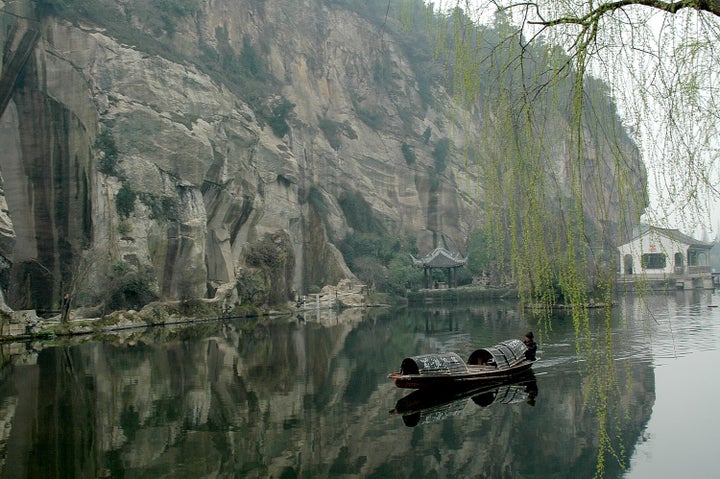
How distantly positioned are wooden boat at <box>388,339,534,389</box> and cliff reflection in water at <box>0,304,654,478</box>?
0.48m

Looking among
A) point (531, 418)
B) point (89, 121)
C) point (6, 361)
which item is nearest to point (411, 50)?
point (89, 121)

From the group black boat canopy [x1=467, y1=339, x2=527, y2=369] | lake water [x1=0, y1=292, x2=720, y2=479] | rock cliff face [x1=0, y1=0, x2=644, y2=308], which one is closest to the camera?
lake water [x1=0, y1=292, x2=720, y2=479]

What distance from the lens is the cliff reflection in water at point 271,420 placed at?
8.62 m

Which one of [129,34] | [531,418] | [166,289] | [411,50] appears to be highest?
[411,50]

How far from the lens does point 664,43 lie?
16.9ft

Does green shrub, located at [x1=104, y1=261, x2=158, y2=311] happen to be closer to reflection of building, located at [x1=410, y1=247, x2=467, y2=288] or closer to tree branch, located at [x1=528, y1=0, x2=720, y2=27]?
reflection of building, located at [x1=410, y1=247, x2=467, y2=288]

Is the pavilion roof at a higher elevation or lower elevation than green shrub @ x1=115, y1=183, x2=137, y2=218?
lower

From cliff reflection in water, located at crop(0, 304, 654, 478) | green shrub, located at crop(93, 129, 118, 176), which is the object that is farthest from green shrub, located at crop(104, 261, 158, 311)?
cliff reflection in water, located at crop(0, 304, 654, 478)

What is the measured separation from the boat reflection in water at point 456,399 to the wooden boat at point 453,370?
165 millimetres

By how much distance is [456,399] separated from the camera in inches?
500

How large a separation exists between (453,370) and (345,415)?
2.93 meters

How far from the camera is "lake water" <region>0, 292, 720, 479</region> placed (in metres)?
8.48

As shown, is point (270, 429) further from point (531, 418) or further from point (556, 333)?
point (556, 333)

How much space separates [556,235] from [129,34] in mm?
36220
